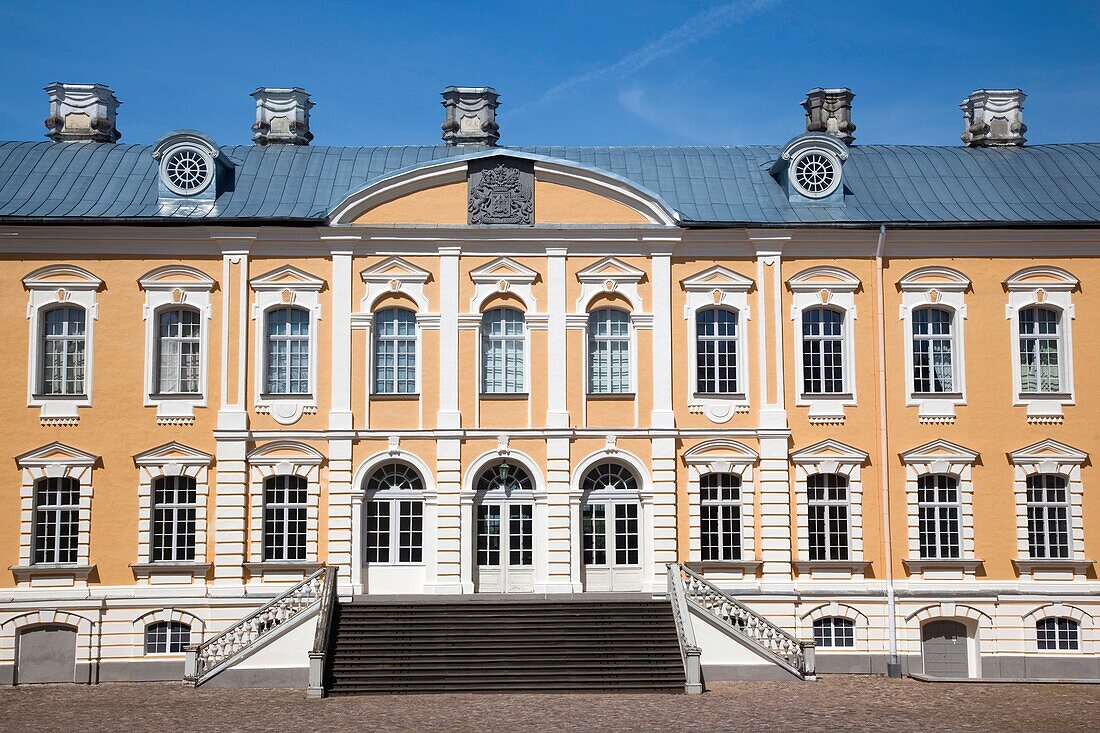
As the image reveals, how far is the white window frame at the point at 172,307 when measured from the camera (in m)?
28.0

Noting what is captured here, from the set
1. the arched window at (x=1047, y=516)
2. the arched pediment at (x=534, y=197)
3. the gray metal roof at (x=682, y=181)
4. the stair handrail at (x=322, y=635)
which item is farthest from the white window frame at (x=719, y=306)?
the stair handrail at (x=322, y=635)

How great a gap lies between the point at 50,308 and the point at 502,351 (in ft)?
32.8

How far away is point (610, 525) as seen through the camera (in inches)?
1112

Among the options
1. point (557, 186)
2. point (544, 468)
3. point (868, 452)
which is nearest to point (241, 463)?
point (544, 468)

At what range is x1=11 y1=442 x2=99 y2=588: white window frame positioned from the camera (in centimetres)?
2725

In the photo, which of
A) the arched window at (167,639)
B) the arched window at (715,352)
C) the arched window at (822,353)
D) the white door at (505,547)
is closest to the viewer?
the arched window at (167,639)

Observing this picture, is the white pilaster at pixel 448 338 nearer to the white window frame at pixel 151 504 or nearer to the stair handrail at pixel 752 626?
the white window frame at pixel 151 504

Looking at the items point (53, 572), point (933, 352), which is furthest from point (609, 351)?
point (53, 572)

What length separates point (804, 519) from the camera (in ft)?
91.9

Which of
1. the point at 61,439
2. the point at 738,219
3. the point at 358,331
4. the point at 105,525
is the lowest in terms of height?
the point at 105,525

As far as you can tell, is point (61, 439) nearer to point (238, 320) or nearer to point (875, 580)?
point (238, 320)

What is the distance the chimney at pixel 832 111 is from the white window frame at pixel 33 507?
19703mm

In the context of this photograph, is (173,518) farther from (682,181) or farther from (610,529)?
(682,181)

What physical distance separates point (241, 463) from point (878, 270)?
14.7m
